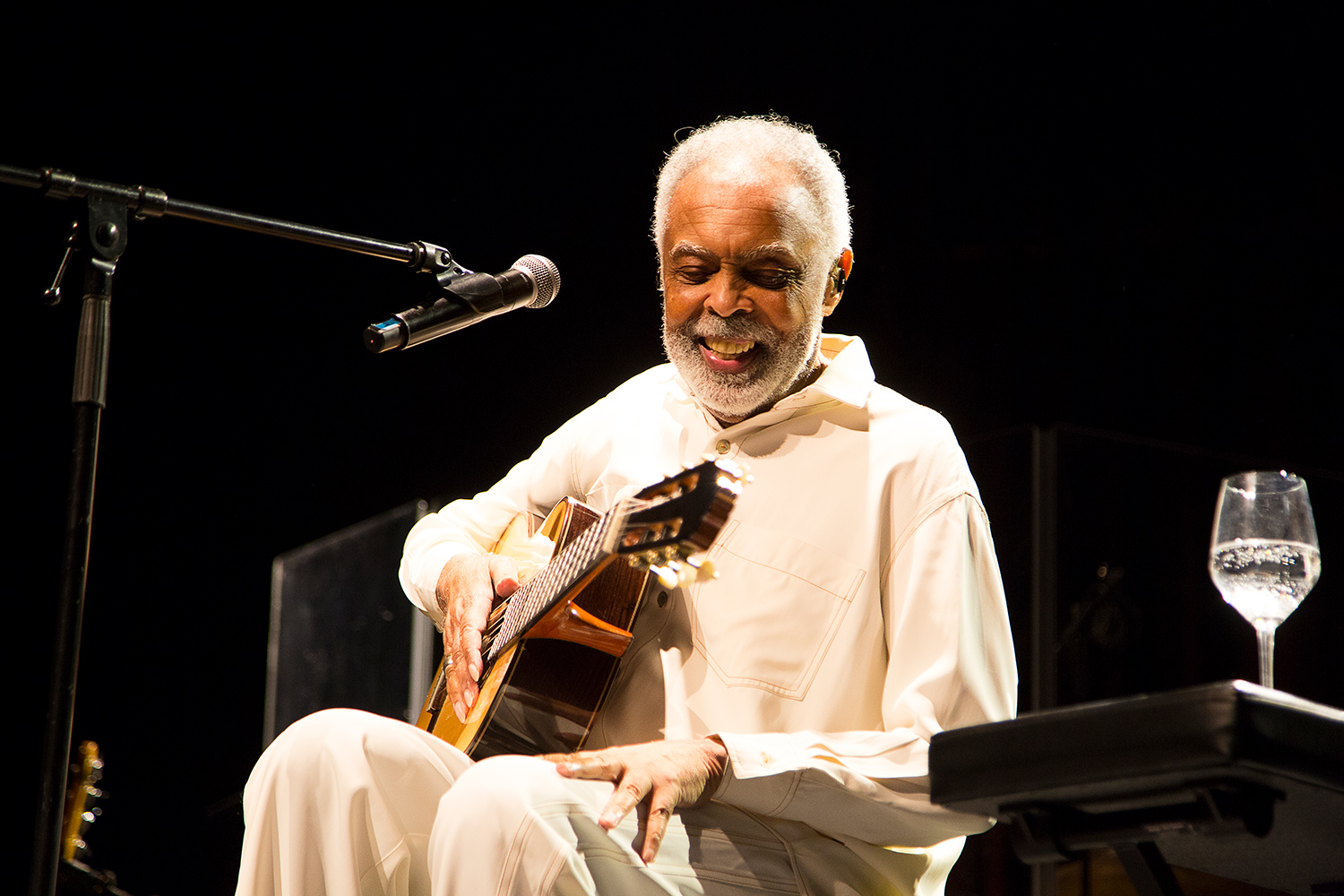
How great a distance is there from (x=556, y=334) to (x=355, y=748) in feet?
9.01

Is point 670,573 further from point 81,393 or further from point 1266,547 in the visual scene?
point 1266,547

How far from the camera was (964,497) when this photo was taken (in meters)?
1.84

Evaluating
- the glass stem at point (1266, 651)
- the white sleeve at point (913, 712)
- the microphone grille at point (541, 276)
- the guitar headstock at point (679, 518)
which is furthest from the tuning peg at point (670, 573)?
the glass stem at point (1266, 651)

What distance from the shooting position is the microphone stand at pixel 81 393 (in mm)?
1495

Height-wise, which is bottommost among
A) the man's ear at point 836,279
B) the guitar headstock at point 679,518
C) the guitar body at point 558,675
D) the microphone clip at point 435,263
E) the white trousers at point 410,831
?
the white trousers at point 410,831

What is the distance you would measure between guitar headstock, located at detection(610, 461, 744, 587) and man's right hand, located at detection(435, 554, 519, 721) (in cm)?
49

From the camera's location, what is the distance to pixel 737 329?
79.8 inches

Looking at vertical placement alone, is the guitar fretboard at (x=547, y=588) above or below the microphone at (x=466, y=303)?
below

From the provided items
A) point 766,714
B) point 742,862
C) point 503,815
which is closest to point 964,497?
point 766,714

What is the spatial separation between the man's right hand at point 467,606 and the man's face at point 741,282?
494mm

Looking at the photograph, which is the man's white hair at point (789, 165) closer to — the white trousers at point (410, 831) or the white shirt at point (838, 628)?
the white shirt at point (838, 628)

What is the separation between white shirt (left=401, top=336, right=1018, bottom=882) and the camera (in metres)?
1.60

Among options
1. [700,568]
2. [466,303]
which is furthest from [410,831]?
[466,303]

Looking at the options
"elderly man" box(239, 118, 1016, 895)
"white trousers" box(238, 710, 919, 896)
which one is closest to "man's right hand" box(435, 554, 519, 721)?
"elderly man" box(239, 118, 1016, 895)
